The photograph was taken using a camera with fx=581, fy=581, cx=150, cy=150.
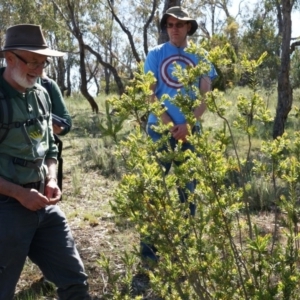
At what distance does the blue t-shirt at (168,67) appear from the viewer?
394cm

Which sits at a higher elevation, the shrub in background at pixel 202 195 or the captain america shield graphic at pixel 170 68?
the captain america shield graphic at pixel 170 68

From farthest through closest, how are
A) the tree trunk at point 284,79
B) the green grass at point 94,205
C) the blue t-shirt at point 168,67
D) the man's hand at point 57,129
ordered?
the tree trunk at point 284,79, the green grass at point 94,205, the blue t-shirt at point 168,67, the man's hand at point 57,129

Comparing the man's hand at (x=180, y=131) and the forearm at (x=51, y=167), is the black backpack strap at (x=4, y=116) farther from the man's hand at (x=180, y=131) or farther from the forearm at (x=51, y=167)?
the man's hand at (x=180, y=131)

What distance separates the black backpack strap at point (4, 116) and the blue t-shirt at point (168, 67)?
1.55 metres

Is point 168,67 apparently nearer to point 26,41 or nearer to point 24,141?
point 26,41

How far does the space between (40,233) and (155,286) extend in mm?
685

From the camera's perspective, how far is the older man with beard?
8.39ft

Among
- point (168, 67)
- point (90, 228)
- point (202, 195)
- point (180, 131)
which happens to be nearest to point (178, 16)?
point (168, 67)

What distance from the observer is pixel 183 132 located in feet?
12.3

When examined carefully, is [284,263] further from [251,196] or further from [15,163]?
[251,196]

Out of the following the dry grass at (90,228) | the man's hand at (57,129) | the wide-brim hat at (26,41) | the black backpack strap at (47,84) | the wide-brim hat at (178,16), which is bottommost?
the dry grass at (90,228)

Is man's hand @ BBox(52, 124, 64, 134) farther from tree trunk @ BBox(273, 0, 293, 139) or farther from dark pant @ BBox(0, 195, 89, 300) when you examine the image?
tree trunk @ BBox(273, 0, 293, 139)

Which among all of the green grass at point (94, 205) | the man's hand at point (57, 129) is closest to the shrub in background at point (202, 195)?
the green grass at point (94, 205)

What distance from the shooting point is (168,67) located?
3980mm
